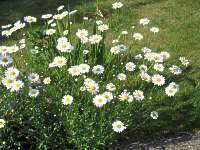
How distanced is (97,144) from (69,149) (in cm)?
30

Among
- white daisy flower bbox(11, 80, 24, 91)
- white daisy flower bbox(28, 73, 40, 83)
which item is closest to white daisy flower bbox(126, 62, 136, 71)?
white daisy flower bbox(28, 73, 40, 83)

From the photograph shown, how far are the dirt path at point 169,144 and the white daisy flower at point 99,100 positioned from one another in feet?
2.56

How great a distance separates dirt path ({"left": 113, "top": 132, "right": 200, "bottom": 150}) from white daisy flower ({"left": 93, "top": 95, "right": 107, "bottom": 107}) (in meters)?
0.78

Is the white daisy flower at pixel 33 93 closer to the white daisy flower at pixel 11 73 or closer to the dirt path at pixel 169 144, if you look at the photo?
the white daisy flower at pixel 11 73

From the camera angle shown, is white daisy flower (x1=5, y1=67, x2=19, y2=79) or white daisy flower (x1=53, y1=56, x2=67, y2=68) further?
white daisy flower (x1=53, y1=56, x2=67, y2=68)

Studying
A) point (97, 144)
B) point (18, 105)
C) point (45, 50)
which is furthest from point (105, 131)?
point (45, 50)

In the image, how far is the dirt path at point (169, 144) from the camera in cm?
457

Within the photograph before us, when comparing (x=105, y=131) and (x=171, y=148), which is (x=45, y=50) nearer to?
(x=105, y=131)

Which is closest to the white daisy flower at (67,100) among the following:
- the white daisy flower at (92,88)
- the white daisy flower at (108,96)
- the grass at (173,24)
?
the white daisy flower at (92,88)

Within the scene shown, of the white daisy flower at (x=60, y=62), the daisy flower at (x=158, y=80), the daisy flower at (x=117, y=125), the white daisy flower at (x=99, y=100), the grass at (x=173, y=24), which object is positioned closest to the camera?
the white daisy flower at (x=99, y=100)

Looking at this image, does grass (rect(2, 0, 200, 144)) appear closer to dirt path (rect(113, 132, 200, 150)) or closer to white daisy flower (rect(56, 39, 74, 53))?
dirt path (rect(113, 132, 200, 150))

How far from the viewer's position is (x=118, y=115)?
429 cm

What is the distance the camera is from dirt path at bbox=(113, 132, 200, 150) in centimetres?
457

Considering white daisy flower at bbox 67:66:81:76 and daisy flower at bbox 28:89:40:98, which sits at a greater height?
white daisy flower at bbox 67:66:81:76
